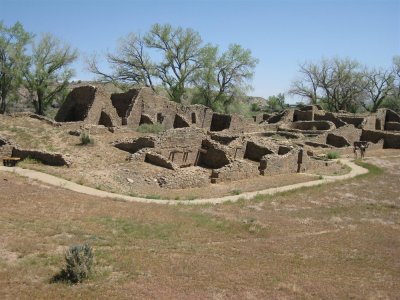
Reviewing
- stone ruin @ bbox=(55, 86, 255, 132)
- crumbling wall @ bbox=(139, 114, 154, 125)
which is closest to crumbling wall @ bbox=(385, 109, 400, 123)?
stone ruin @ bbox=(55, 86, 255, 132)

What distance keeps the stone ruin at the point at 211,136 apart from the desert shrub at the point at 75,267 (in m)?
11.2

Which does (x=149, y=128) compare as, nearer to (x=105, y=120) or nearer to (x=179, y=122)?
(x=105, y=120)

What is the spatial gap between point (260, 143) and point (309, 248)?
53.0 feet

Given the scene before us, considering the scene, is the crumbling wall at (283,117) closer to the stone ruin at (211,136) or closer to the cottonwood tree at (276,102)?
the stone ruin at (211,136)

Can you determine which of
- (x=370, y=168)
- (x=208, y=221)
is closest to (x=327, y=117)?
(x=370, y=168)

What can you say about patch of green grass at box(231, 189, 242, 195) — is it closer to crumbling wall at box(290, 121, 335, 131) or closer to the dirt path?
the dirt path

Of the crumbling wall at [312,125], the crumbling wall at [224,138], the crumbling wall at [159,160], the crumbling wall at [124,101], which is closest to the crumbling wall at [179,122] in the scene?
the crumbling wall at [124,101]

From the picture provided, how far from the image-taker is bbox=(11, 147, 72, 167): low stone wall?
19.5 meters

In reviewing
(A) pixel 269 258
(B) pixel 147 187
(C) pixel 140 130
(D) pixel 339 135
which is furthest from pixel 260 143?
(A) pixel 269 258

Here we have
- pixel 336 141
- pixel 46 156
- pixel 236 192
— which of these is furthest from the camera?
pixel 336 141

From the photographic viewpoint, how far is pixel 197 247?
1122 cm

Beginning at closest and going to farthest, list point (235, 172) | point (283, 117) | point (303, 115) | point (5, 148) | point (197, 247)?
point (197, 247) → point (5, 148) → point (235, 172) → point (283, 117) → point (303, 115)

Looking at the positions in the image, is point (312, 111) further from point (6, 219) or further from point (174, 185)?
point (6, 219)

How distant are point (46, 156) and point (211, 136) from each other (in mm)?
13070
